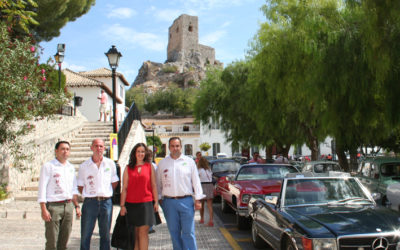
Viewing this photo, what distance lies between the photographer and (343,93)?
10.9 metres

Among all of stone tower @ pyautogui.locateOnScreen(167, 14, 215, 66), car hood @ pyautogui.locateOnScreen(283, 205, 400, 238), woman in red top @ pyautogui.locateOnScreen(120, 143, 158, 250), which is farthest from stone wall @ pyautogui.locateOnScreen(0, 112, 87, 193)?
stone tower @ pyautogui.locateOnScreen(167, 14, 215, 66)

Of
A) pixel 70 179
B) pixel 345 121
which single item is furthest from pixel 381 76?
pixel 70 179

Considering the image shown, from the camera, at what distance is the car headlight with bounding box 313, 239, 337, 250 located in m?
4.41

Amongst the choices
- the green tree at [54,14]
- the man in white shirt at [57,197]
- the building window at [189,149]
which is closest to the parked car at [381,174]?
the man in white shirt at [57,197]

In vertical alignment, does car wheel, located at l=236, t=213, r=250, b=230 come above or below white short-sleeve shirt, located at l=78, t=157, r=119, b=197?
below

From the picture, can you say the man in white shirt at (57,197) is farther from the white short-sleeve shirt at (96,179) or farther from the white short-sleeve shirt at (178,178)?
the white short-sleeve shirt at (178,178)

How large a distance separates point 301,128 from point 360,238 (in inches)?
662

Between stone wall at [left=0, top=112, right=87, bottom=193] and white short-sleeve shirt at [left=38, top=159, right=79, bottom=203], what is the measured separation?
6.39 metres

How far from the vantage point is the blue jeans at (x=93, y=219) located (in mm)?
5387

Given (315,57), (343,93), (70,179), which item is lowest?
(70,179)

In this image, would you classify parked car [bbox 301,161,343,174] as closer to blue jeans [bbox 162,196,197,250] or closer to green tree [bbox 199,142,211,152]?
blue jeans [bbox 162,196,197,250]

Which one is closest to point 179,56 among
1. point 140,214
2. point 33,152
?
point 33,152

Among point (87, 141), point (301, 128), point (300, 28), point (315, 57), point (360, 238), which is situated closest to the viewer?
point (360, 238)

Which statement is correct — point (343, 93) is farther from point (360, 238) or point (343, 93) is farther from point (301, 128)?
point (301, 128)
